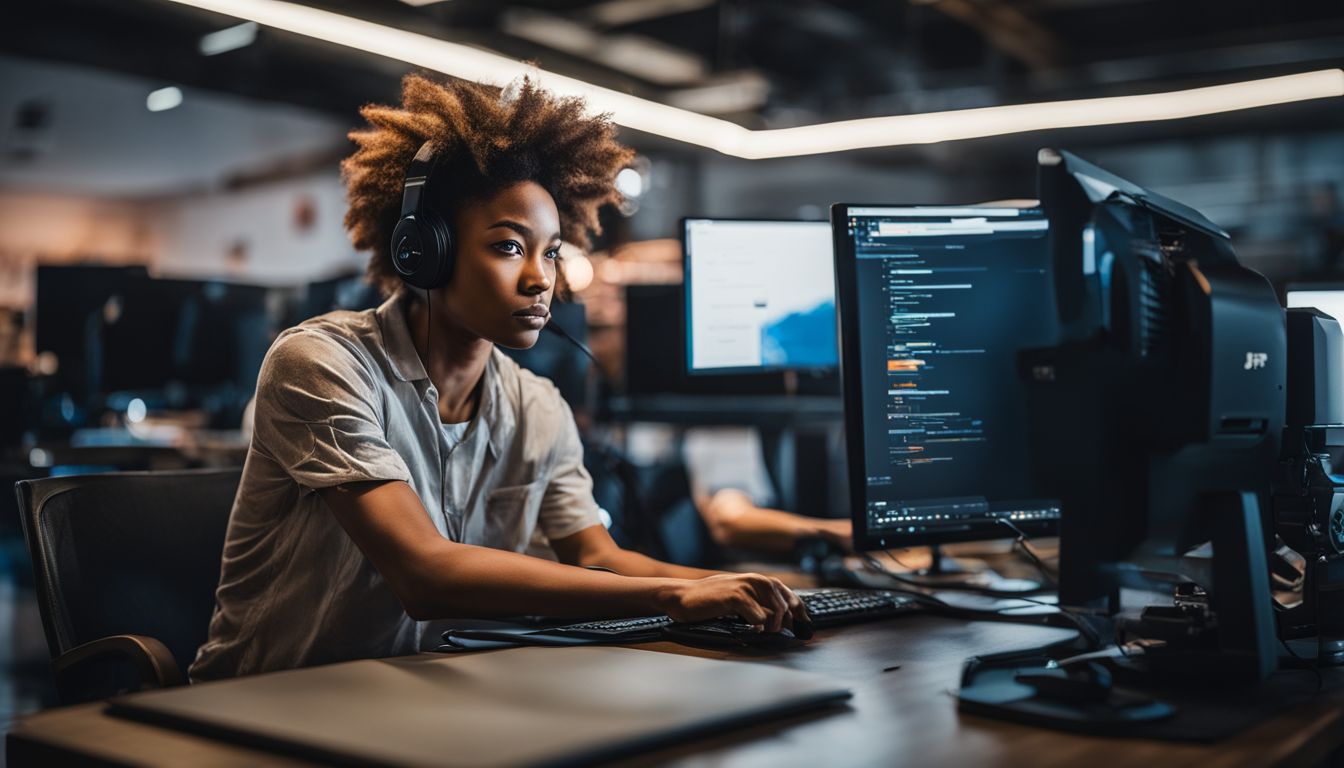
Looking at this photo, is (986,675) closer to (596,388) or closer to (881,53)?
(596,388)

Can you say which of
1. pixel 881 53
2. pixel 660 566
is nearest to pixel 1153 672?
pixel 660 566

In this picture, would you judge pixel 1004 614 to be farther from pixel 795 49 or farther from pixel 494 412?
pixel 795 49

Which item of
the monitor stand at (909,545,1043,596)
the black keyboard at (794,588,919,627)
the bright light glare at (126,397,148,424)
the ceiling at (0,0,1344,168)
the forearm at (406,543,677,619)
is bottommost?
the monitor stand at (909,545,1043,596)

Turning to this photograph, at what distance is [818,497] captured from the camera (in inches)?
107

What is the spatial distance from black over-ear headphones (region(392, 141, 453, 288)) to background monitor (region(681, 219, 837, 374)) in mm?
607

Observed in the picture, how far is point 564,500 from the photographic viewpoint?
1.67m

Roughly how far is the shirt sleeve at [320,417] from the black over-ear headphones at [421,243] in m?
0.13

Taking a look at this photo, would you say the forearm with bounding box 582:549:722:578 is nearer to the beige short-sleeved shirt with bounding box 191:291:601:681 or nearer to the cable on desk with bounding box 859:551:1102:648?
the beige short-sleeved shirt with bounding box 191:291:601:681

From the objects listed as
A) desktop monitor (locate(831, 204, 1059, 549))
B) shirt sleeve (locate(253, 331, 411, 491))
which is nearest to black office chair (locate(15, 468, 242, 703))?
shirt sleeve (locate(253, 331, 411, 491))

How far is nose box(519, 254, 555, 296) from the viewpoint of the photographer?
142cm

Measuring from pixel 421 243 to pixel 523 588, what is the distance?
470 mm

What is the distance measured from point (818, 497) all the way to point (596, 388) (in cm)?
88

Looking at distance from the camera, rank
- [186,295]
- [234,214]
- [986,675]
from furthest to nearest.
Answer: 1. [234,214]
2. [186,295]
3. [986,675]

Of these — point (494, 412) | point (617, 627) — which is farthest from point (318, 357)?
point (617, 627)
